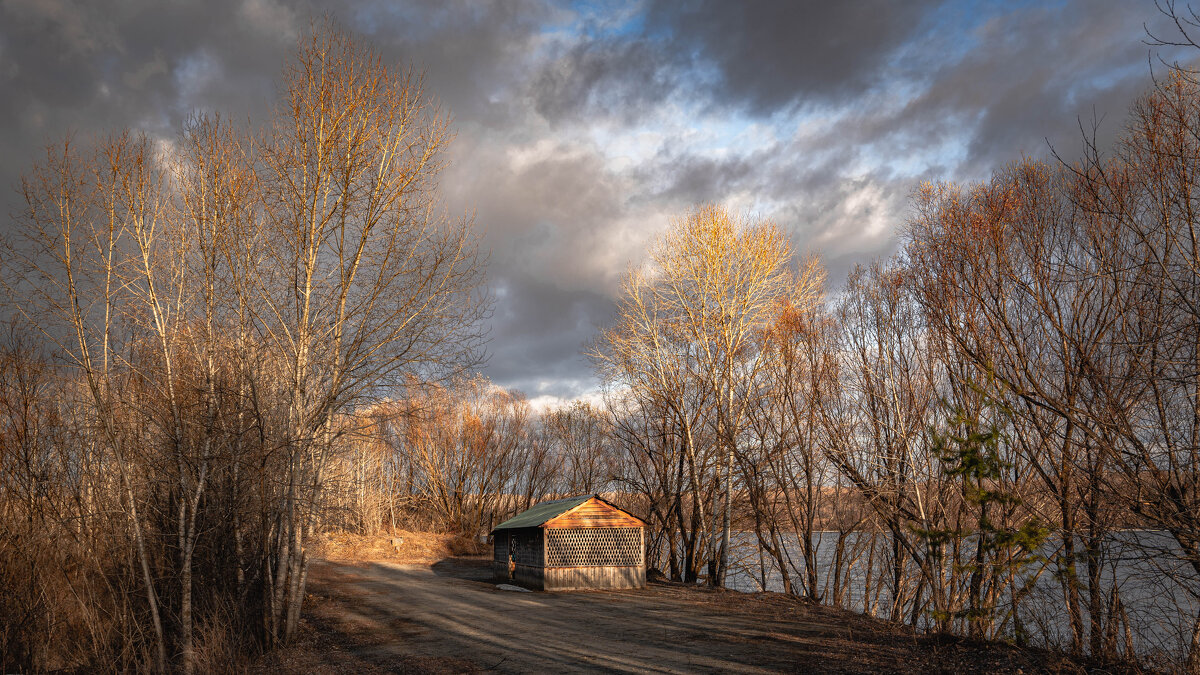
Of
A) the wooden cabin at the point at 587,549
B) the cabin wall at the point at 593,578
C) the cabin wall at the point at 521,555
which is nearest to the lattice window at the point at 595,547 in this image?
the wooden cabin at the point at 587,549

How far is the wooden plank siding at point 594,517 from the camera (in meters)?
22.3

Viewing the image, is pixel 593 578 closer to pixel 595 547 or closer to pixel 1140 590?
pixel 595 547

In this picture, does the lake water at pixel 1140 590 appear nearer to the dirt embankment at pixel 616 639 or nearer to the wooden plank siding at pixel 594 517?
the dirt embankment at pixel 616 639

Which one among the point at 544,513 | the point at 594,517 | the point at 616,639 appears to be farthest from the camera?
the point at 544,513

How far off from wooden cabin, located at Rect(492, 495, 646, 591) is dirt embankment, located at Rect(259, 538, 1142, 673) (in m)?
1.29

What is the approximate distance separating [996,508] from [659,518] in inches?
645

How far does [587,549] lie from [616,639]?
9653 millimetres

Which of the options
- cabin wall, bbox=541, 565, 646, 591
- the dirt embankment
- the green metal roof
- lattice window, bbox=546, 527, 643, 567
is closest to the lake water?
the dirt embankment

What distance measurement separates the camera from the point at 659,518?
1069 inches

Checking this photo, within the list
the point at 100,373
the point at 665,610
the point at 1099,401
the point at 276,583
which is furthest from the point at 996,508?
the point at 100,373

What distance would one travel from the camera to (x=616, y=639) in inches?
514

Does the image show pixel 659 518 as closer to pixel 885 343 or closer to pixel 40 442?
pixel 885 343

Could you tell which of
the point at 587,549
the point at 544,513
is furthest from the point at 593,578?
the point at 544,513

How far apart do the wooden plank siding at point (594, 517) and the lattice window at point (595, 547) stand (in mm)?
196
